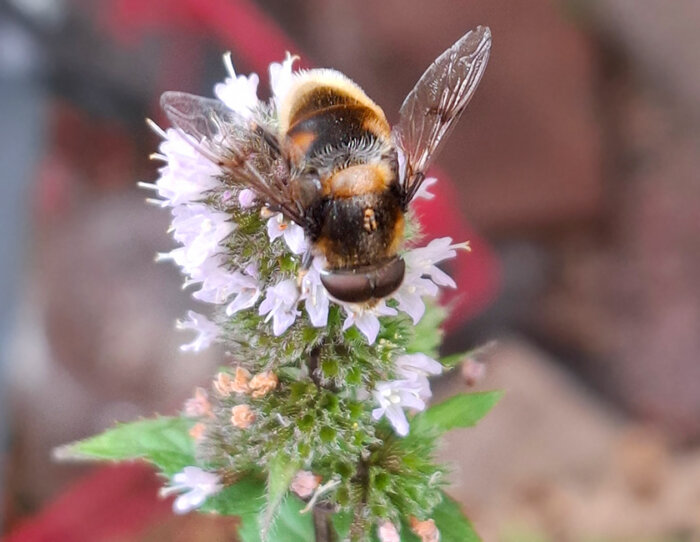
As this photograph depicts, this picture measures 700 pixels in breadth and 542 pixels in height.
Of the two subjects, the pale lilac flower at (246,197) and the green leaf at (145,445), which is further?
the green leaf at (145,445)

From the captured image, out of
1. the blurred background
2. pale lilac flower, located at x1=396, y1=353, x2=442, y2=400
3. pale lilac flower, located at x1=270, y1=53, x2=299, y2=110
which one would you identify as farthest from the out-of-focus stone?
pale lilac flower, located at x1=270, y1=53, x2=299, y2=110

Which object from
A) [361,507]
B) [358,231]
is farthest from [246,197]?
[361,507]

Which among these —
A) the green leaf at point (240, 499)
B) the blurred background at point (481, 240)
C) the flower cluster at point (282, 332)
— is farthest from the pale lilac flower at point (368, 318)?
the blurred background at point (481, 240)

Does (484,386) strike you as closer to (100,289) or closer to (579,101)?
(579,101)

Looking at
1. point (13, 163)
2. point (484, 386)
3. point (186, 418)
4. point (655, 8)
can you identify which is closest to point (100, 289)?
point (13, 163)

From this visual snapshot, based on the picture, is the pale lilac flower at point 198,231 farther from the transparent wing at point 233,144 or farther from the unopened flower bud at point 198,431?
the unopened flower bud at point 198,431

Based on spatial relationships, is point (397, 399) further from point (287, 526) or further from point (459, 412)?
point (287, 526)
